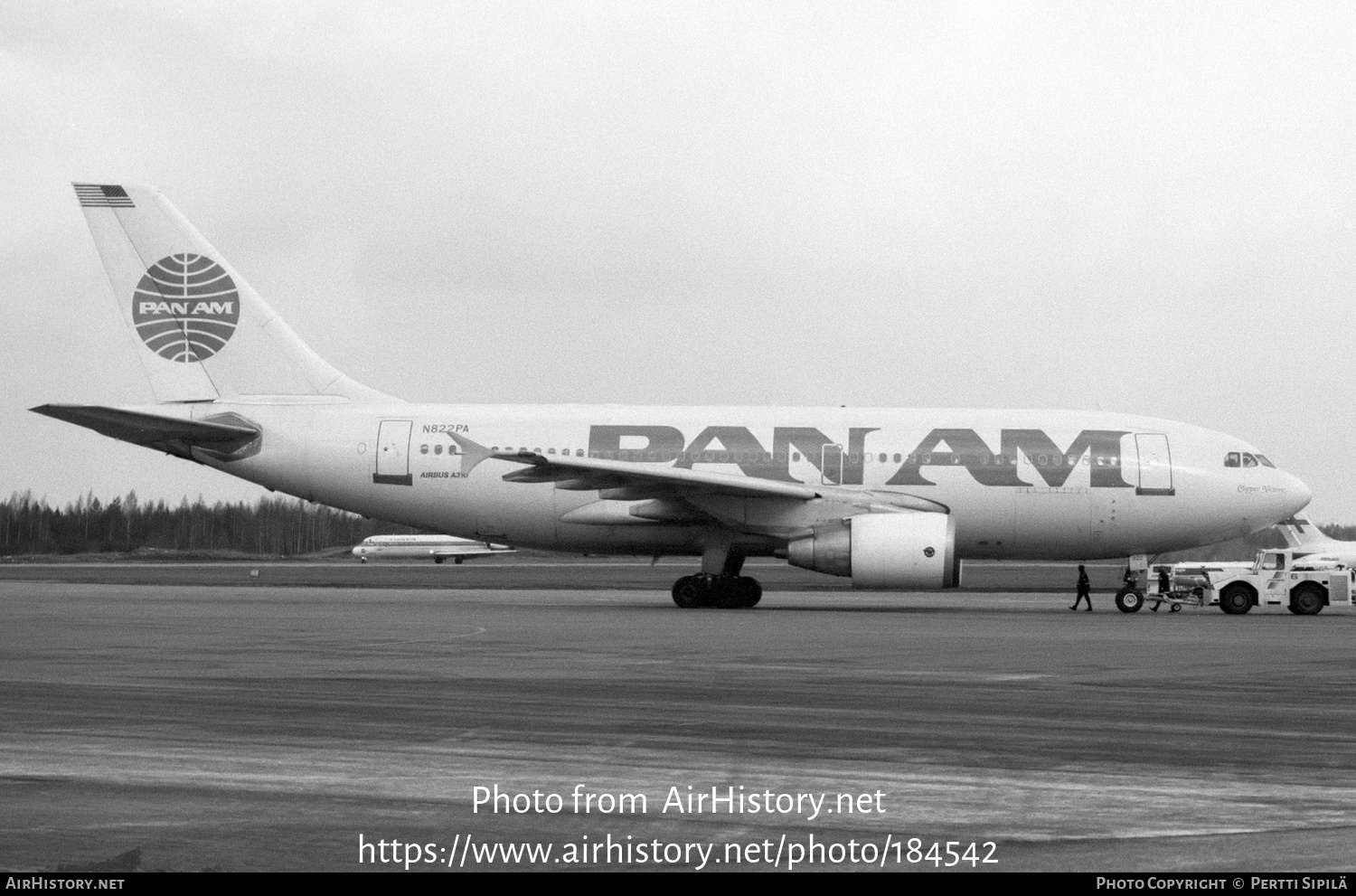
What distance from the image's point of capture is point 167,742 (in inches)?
361

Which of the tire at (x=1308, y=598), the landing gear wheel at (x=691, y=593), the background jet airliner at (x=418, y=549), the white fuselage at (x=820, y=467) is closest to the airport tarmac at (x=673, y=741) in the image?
the landing gear wheel at (x=691, y=593)

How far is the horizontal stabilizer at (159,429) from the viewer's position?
93.1 ft

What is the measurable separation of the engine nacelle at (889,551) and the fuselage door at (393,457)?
772 cm

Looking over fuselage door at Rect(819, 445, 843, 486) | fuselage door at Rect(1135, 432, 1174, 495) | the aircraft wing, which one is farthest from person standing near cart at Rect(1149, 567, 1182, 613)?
fuselage door at Rect(819, 445, 843, 486)

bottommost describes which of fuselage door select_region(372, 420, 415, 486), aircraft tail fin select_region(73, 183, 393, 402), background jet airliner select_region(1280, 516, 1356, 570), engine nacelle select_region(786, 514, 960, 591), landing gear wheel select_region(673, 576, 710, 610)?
landing gear wheel select_region(673, 576, 710, 610)

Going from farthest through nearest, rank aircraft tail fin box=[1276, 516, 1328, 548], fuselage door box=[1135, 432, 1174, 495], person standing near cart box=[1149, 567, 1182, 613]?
aircraft tail fin box=[1276, 516, 1328, 548], person standing near cart box=[1149, 567, 1182, 613], fuselage door box=[1135, 432, 1174, 495]

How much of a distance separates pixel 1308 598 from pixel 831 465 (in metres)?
9.85

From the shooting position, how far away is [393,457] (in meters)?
29.5

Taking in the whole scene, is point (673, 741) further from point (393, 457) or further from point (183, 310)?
point (183, 310)

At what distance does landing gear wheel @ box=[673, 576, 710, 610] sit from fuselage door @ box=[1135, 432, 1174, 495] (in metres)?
8.24

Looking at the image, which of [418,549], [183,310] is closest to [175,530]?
[418,549]

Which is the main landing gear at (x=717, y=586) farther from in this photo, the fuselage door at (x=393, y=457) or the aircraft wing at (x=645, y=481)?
the fuselage door at (x=393, y=457)

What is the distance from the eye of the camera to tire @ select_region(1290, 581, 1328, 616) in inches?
1187

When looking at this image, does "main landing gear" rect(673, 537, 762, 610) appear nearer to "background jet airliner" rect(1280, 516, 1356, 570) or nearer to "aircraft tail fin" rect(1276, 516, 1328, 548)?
"background jet airliner" rect(1280, 516, 1356, 570)
